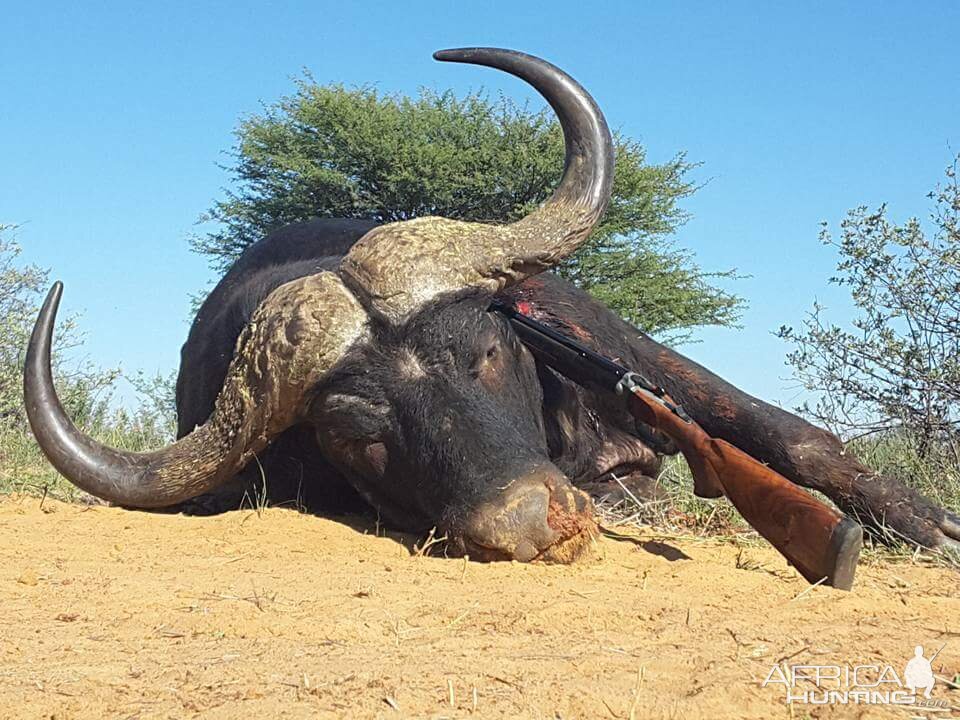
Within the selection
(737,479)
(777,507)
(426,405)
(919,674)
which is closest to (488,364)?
(426,405)

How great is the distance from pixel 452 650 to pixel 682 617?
0.66 metres

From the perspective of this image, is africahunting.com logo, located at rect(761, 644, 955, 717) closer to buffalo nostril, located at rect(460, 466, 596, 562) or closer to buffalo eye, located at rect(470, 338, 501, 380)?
buffalo nostril, located at rect(460, 466, 596, 562)

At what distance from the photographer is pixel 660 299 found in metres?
11.1

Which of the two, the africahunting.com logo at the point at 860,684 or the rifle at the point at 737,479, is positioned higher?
the rifle at the point at 737,479

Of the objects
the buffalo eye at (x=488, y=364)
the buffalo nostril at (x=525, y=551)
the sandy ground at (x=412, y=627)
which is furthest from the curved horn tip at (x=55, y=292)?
the buffalo nostril at (x=525, y=551)

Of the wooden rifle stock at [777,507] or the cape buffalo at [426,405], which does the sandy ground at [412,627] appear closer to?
the wooden rifle stock at [777,507]

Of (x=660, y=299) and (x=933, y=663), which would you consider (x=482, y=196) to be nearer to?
(x=660, y=299)

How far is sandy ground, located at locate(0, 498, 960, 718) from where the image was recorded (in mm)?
2039

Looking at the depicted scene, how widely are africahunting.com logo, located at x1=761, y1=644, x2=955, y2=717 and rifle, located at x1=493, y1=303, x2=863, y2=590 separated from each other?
0.90 meters

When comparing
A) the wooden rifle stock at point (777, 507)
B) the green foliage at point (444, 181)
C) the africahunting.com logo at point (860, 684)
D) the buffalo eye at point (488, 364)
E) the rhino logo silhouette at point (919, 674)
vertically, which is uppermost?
the green foliage at point (444, 181)

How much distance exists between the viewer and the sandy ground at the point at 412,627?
6.69 feet

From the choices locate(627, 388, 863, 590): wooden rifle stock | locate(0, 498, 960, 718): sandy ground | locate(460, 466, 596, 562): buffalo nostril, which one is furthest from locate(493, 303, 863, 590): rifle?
locate(460, 466, 596, 562): buffalo nostril

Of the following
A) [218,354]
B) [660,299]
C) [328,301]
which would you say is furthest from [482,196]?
[328,301]

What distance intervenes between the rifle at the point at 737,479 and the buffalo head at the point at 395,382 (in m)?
0.30
